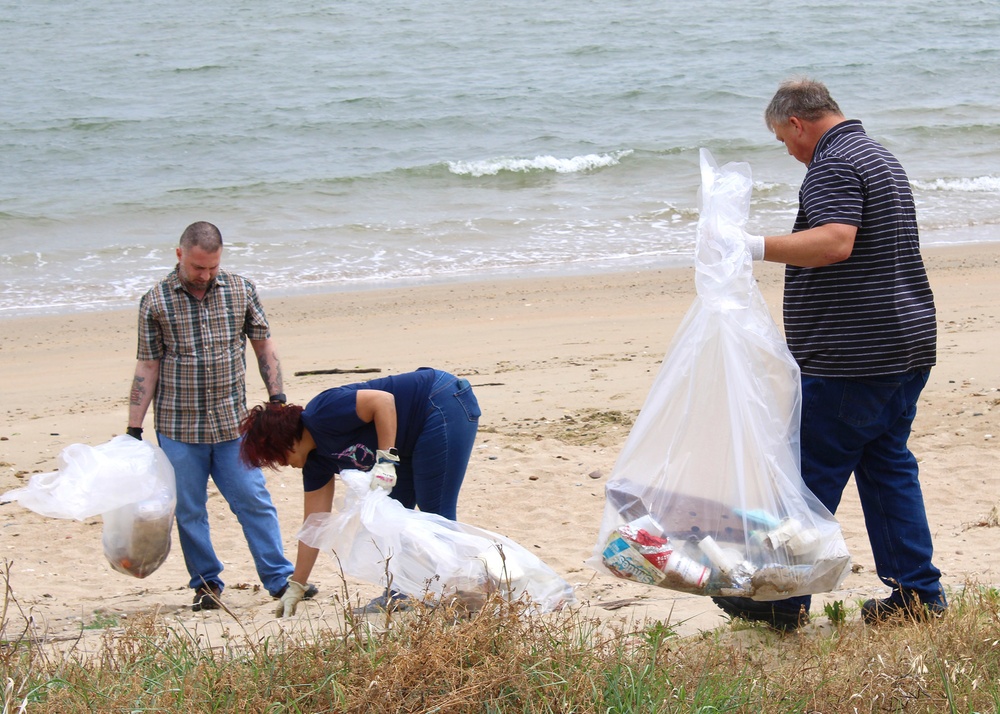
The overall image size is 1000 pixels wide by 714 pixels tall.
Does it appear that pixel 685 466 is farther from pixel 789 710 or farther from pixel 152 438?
pixel 152 438

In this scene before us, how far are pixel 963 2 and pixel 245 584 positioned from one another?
32466 millimetres

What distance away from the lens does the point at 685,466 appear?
290 cm

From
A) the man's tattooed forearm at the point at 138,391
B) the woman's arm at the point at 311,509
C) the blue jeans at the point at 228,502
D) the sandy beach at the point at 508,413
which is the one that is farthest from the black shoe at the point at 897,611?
the man's tattooed forearm at the point at 138,391

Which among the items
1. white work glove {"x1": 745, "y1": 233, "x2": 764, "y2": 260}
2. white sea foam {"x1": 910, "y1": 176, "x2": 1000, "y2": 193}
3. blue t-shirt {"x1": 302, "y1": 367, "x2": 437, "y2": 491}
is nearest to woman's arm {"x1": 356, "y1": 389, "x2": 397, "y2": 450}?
blue t-shirt {"x1": 302, "y1": 367, "x2": 437, "y2": 491}

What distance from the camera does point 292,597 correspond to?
143 inches

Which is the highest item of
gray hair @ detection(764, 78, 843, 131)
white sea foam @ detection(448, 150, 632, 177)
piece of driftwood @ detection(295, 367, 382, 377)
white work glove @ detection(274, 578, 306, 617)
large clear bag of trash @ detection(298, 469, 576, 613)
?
white sea foam @ detection(448, 150, 632, 177)

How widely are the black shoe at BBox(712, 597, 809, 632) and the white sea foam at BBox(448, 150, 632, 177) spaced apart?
45.8ft

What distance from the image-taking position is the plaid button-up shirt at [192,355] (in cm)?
391

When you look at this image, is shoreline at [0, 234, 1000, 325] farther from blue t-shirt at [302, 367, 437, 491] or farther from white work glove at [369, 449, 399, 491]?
white work glove at [369, 449, 399, 491]

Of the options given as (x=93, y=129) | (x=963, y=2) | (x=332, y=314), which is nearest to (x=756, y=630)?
(x=332, y=314)

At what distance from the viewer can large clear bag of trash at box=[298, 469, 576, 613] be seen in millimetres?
2959

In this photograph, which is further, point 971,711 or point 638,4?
point 638,4

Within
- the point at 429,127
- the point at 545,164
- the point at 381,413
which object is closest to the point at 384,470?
the point at 381,413

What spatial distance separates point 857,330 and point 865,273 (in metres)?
0.16
